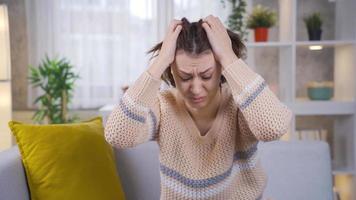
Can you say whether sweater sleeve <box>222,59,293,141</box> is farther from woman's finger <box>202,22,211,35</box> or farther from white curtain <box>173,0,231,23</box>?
white curtain <box>173,0,231,23</box>

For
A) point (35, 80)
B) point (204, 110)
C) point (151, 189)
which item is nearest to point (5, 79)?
point (35, 80)

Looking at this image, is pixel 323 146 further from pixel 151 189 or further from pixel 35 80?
pixel 35 80

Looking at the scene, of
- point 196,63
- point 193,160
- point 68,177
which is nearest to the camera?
point 196,63

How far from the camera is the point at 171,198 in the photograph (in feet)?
3.45

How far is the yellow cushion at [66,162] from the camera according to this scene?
1.31 m

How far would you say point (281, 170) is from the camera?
5.32 ft

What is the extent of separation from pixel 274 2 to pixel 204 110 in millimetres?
2292

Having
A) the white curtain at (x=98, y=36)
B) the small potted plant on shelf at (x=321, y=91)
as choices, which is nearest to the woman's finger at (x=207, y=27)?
the small potted plant on shelf at (x=321, y=91)

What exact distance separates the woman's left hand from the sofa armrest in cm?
73

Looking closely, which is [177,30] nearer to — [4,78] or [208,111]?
[208,111]

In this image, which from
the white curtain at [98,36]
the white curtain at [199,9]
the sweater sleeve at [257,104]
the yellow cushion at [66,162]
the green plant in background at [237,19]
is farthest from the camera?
the white curtain at [98,36]

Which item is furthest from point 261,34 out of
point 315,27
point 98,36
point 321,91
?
point 98,36

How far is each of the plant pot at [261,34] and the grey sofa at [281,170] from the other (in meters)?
1.14

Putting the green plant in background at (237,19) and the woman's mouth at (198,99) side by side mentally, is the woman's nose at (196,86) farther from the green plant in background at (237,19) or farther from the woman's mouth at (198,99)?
the green plant in background at (237,19)
